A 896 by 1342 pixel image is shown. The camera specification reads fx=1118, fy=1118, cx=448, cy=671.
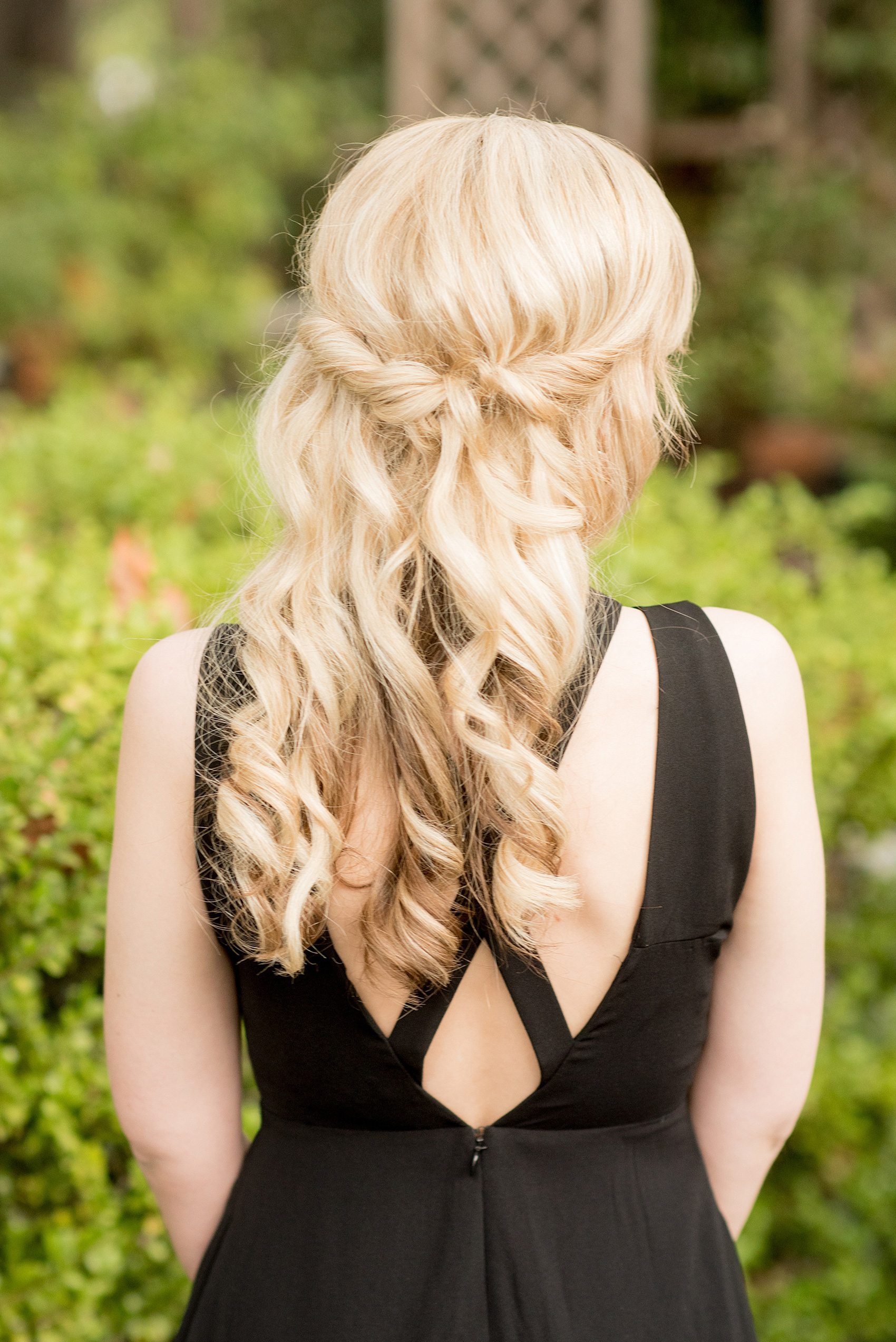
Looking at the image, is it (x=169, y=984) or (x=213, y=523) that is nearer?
(x=169, y=984)

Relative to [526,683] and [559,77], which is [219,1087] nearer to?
[526,683]

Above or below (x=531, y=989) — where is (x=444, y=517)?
above

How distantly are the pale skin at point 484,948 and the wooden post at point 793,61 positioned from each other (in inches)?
333

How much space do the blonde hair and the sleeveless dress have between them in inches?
2.6

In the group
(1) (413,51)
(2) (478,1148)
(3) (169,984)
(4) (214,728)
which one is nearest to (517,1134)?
(2) (478,1148)

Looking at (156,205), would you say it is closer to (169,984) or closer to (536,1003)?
(169,984)

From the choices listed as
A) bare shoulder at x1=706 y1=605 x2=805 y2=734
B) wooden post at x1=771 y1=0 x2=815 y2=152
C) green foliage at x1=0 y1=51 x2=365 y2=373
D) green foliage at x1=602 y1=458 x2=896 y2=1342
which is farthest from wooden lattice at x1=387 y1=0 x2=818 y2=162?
bare shoulder at x1=706 y1=605 x2=805 y2=734

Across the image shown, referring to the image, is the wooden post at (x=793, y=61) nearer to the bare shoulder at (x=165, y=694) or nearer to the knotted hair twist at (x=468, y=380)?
the knotted hair twist at (x=468, y=380)

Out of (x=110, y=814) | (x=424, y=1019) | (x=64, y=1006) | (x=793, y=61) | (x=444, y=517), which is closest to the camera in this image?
(x=444, y=517)

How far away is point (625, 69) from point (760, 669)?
231 inches

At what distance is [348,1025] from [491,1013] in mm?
163

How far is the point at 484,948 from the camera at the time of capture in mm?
1257

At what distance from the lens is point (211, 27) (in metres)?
9.32

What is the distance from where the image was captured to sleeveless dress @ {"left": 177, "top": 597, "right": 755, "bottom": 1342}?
48.3 inches
